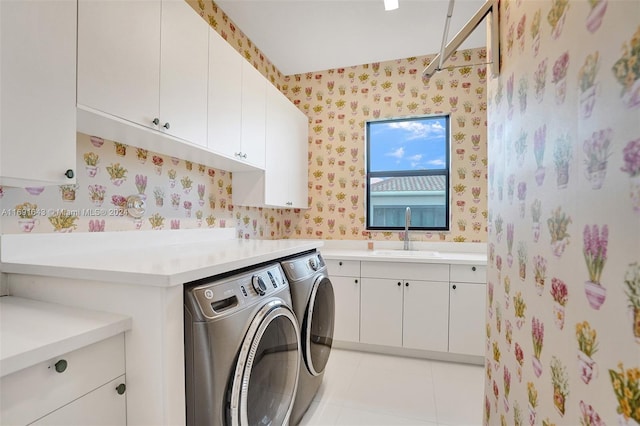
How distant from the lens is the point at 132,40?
1.22m

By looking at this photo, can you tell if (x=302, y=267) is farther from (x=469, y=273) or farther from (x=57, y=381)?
(x=469, y=273)

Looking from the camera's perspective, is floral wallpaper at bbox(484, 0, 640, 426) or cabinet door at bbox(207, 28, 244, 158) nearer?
floral wallpaper at bbox(484, 0, 640, 426)

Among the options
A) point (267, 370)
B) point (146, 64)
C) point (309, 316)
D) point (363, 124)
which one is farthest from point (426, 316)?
point (146, 64)

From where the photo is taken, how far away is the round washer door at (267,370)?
100cm

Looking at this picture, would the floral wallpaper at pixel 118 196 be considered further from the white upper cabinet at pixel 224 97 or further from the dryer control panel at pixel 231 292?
the dryer control panel at pixel 231 292

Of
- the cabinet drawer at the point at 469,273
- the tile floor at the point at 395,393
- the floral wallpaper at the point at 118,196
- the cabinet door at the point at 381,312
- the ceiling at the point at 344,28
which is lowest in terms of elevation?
the tile floor at the point at 395,393

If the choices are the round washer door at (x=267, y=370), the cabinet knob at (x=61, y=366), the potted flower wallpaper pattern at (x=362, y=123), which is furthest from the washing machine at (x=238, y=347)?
the potted flower wallpaper pattern at (x=362, y=123)

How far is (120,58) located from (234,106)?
0.78 m

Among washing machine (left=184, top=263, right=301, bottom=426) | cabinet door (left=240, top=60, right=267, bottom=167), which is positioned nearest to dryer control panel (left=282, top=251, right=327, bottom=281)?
washing machine (left=184, top=263, right=301, bottom=426)

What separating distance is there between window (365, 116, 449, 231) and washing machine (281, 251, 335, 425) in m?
1.46

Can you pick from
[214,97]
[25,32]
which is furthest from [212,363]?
[214,97]

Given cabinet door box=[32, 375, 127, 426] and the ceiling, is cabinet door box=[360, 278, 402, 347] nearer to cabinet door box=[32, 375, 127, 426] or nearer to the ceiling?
cabinet door box=[32, 375, 127, 426]

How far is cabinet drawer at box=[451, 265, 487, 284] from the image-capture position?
229cm

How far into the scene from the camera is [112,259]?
3.79 ft
